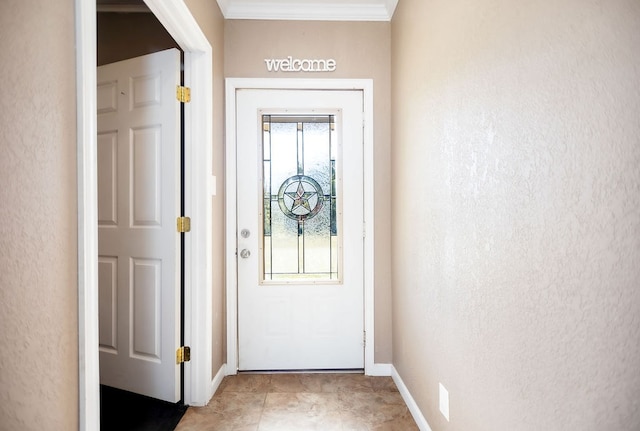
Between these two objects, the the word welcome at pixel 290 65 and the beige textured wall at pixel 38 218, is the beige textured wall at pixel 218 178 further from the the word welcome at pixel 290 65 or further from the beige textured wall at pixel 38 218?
the beige textured wall at pixel 38 218

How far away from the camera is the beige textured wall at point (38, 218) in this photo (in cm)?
83

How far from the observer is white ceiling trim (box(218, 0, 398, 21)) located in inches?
100

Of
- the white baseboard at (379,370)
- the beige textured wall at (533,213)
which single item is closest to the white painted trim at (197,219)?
the white baseboard at (379,370)

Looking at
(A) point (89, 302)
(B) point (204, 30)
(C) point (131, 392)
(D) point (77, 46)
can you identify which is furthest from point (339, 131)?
(C) point (131, 392)

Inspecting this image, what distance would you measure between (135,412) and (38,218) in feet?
5.20

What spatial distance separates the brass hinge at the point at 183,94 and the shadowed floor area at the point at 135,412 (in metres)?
1.75

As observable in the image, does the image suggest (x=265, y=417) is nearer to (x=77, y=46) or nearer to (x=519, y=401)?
(x=519, y=401)

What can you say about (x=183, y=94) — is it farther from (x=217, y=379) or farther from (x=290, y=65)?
(x=217, y=379)

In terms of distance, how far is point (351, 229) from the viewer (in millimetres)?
2658

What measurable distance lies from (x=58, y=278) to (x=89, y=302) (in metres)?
0.14

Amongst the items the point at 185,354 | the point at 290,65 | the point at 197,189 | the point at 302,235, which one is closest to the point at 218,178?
the point at 197,189

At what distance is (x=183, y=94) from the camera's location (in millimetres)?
2105

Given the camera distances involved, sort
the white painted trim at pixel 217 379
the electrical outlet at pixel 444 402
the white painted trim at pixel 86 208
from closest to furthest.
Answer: the white painted trim at pixel 86 208, the electrical outlet at pixel 444 402, the white painted trim at pixel 217 379

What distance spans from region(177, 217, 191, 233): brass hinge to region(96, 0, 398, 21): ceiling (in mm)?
1478
